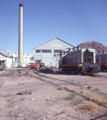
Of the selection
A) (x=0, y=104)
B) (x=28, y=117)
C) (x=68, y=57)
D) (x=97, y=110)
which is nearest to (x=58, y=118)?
(x=28, y=117)

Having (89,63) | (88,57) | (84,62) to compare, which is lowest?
(89,63)

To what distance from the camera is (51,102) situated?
5.52m

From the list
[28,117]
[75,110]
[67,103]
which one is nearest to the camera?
[28,117]

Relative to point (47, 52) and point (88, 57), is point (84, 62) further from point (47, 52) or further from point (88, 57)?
point (47, 52)

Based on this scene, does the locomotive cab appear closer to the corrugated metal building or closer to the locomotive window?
the locomotive window

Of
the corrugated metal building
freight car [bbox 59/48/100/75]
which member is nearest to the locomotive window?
freight car [bbox 59/48/100/75]

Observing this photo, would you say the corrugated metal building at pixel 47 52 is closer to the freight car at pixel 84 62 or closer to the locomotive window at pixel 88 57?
the freight car at pixel 84 62

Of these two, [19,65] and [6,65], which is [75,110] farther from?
[19,65]

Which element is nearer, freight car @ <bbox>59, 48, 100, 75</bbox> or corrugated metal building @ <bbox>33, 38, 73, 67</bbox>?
freight car @ <bbox>59, 48, 100, 75</bbox>

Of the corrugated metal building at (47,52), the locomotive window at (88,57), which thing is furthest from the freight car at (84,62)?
the corrugated metal building at (47,52)

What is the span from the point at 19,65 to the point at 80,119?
51990 millimetres

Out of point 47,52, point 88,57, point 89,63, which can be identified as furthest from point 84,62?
point 47,52

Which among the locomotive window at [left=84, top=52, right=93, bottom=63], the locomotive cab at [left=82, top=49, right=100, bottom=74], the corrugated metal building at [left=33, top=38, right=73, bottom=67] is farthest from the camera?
the corrugated metal building at [left=33, top=38, right=73, bottom=67]

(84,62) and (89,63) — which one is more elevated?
(84,62)
